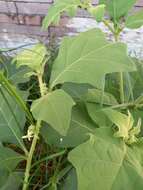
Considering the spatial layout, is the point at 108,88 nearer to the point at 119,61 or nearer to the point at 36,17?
the point at 119,61

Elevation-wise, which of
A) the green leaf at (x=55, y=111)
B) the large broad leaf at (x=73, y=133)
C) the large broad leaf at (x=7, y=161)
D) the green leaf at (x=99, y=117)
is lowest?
the large broad leaf at (x=7, y=161)

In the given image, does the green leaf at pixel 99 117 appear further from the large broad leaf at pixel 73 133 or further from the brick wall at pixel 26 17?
the brick wall at pixel 26 17

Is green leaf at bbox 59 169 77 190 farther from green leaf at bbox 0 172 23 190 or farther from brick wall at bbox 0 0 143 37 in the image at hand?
brick wall at bbox 0 0 143 37

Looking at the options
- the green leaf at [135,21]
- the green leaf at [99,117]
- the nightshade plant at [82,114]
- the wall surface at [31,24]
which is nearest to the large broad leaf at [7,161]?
the nightshade plant at [82,114]

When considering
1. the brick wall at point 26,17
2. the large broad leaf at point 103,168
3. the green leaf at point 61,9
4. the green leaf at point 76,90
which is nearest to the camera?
the large broad leaf at point 103,168

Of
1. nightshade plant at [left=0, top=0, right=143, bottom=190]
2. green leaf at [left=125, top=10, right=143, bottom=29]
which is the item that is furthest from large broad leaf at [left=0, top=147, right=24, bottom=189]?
green leaf at [left=125, top=10, right=143, bottom=29]

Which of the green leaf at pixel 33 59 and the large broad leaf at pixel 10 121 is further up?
the green leaf at pixel 33 59

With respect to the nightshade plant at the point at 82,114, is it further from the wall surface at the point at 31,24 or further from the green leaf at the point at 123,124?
the wall surface at the point at 31,24

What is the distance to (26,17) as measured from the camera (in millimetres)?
1571

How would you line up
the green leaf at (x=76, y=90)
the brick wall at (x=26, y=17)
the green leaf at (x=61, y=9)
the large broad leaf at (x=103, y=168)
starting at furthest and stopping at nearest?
the brick wall at (x=26, y=17) → the green leaf at (x=76, y=90) → the green leaf at (x=61, y=9) → the large broad leaf at (x=103, y=168)

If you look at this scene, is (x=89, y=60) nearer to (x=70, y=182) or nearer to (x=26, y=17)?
(x=70, y=182)

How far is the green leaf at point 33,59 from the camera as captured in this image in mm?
777

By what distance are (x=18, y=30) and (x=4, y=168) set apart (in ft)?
2.66

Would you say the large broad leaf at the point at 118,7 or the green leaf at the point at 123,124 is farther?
the large broad leaf at the point at 118,7
